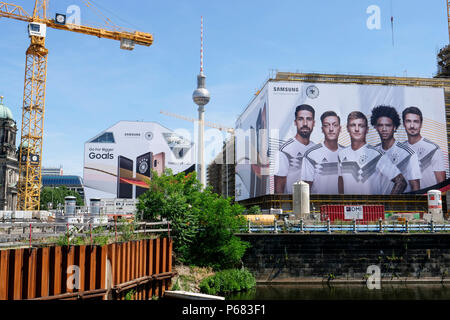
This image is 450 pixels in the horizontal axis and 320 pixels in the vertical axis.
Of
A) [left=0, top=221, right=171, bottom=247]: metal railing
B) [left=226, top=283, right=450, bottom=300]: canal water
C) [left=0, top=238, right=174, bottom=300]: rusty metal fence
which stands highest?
[left=0, top=221, right=171, bottom=247]: metal railing

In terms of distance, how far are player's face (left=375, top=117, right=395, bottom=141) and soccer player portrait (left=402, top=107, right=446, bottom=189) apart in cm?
339

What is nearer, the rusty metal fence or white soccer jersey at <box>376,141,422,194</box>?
the rusty metal fence

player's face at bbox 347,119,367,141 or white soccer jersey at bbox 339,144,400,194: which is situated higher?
player's face at bbox 347,119,367,141

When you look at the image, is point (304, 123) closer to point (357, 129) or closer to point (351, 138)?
point (351, 138)

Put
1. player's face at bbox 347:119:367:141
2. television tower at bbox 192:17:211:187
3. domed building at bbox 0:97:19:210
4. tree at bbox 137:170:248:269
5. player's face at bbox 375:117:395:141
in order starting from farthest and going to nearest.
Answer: television tower at bbox 192:17:211:187
domed building at bbox 0:97:19:210
player's face at bbox 375:117:395:141
player's face at bbox 347:119:367:141
tree at bbox 137:170:248:269

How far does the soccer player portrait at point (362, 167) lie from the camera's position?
83.6 metres

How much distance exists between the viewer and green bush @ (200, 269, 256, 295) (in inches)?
1131

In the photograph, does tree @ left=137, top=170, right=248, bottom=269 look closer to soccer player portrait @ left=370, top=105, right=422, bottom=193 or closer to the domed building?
soccer player portrait @ left=370, top=105, right=422, bottom=193

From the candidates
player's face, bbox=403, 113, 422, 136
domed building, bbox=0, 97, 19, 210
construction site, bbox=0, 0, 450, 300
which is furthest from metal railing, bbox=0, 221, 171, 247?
domed building, bbox=0, 97, 19, 210

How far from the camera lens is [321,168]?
8325 cm

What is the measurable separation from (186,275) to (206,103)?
149 meters

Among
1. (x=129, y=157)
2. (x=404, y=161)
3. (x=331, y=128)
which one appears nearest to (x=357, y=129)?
(x=331, y=128)

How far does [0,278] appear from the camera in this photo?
1454 cm
